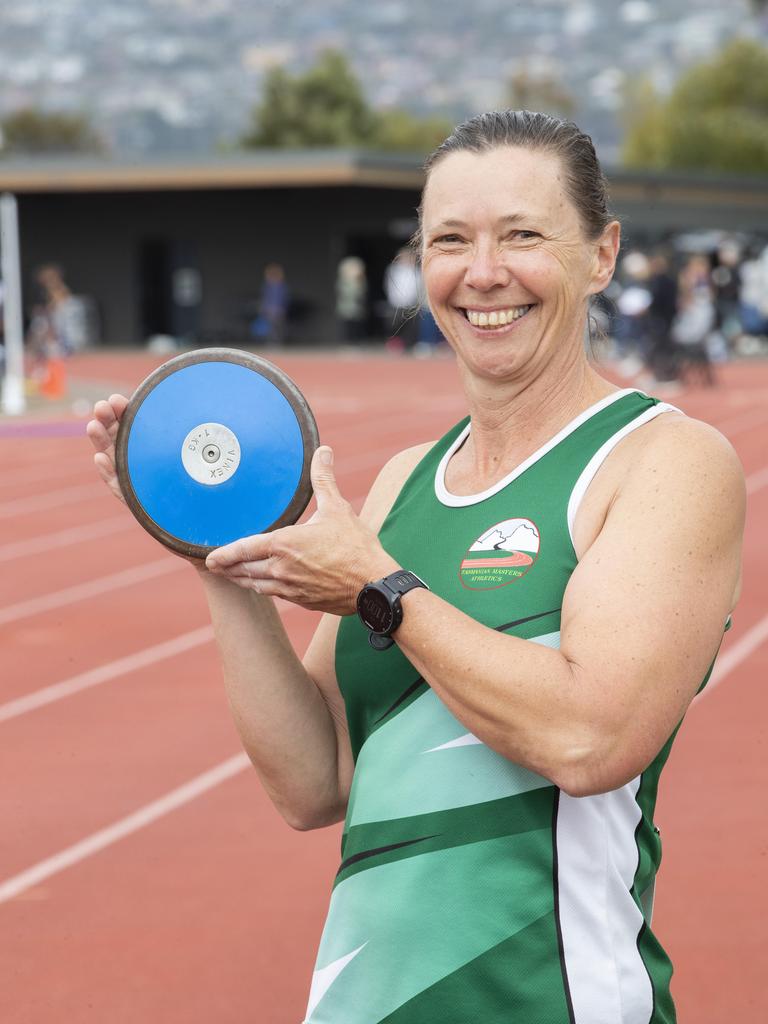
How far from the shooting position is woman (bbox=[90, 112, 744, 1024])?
174 centimetres

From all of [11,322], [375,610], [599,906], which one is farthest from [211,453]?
[11,322]

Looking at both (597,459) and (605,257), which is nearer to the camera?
(597,459)

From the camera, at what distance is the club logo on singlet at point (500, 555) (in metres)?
1.85

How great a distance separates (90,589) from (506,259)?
7332mm

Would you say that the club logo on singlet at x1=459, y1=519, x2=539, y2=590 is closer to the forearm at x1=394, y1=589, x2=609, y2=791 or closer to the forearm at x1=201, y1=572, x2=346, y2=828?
the forearm at x1=394, y1=589, x2=609, y2=791

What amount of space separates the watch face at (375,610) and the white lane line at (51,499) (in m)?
10.3

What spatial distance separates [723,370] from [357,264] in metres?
9.95

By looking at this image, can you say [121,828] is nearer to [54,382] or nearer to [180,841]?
[180,841]

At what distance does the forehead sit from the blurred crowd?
1394 centimetres

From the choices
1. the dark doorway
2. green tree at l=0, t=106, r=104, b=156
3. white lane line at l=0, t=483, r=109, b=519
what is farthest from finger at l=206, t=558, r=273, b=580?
green tree at l=0, t=106, r=104, b=156

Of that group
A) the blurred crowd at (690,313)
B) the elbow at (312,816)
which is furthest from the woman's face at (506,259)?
the blurred crowd at (690,313)

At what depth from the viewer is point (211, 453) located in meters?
1.96

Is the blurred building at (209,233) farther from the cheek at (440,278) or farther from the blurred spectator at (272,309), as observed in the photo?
the cheek at (440,278)

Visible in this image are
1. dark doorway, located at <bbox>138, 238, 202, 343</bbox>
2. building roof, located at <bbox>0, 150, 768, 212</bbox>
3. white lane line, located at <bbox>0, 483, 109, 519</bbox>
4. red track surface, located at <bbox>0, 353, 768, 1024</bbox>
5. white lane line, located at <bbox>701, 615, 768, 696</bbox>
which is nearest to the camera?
red track surface, located at <bbox>0, 353, 768, 1024</bbox>
